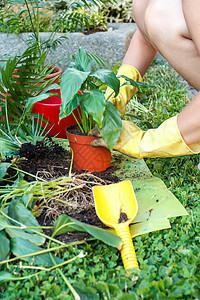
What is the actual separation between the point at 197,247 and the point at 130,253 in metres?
0.19

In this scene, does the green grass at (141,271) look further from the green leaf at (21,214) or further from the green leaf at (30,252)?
the green leaf at (21,214)

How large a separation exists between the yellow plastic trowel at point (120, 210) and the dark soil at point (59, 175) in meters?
0.04

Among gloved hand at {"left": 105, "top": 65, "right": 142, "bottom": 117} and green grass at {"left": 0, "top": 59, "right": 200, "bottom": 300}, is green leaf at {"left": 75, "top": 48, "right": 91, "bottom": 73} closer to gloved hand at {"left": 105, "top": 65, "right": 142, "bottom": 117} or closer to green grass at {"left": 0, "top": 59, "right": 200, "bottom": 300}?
gloved hand at {"left": 105, "top": 65, "right": 142, "bottom": 117}

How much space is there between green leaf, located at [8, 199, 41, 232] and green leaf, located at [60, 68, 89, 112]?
329mm

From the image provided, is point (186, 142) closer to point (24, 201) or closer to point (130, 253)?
point (130, 253)

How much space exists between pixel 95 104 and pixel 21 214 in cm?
40

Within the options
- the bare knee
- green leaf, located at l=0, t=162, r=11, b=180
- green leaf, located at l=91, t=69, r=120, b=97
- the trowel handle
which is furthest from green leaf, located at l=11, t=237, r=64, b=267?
the bare knee

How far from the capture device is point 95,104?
1.00 metres

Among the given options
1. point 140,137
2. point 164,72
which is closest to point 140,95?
point 164,72

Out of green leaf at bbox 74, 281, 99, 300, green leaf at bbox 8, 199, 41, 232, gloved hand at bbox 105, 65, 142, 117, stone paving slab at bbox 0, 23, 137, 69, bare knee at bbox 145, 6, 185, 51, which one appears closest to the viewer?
green leaf at bbox 74, 281, 99, 300

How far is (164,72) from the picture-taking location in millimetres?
2617

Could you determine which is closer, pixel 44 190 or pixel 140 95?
pixel 44 190

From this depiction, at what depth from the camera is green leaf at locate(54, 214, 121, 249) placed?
0.85 m

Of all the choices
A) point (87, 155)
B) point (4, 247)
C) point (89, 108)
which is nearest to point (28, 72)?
point (87, 155)
